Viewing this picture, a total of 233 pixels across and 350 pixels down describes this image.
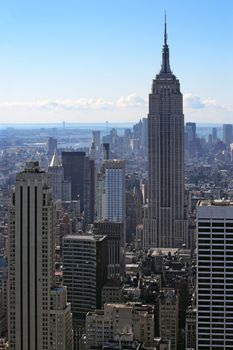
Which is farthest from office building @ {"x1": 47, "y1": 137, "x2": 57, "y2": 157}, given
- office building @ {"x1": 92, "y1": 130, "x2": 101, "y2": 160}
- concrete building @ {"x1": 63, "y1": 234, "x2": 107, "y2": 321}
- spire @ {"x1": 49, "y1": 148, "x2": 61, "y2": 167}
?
concrete building @ {"x1": 63, "y1": 234, "x2": 107, "y2": 321}

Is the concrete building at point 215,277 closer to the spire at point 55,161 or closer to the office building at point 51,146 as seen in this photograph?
the office building at point 51,146

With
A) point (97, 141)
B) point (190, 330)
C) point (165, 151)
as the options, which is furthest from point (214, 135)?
point (190, 330)

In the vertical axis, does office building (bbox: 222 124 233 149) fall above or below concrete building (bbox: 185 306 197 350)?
above

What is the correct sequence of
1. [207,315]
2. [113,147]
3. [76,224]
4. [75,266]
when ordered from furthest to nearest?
[113,147], [76,224], [75,266], [207,315]

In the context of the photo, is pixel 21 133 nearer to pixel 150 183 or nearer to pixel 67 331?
pixel 67 331

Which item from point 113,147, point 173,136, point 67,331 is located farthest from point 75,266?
point 173,136

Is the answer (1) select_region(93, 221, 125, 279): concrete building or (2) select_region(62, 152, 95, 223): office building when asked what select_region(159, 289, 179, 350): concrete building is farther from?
(2) select_region(62, 152, 95, 223): office building
